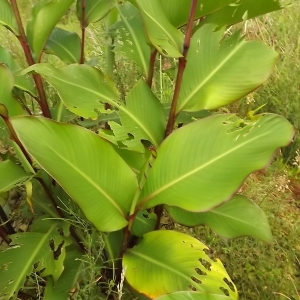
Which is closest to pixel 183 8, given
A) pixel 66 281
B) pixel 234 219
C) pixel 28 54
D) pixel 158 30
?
pixel 158 30

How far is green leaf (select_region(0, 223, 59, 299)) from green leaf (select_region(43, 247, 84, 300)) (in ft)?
0.26

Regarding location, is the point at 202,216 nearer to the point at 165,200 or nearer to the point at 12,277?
→ the point at 165,200

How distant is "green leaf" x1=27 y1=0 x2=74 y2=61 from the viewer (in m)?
1.07

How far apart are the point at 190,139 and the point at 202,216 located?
30 centimetres

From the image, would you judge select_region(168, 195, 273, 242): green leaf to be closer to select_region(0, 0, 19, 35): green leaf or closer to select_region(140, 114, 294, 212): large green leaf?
select_region(140, 114, 294, 212): large green leaf

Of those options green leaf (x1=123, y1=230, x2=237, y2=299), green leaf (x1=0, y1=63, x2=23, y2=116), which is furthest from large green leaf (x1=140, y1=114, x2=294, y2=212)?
green leaf (x1=0, y1=63, x2=23, y2=116)

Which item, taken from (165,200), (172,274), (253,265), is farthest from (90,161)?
(253,265)

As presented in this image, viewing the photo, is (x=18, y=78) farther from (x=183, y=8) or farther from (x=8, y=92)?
(x=183, y=8)

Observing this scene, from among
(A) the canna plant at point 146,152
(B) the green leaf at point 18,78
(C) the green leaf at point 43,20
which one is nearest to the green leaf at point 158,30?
(A) the canna plant at point 146,152

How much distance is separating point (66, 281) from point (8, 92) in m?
0.52

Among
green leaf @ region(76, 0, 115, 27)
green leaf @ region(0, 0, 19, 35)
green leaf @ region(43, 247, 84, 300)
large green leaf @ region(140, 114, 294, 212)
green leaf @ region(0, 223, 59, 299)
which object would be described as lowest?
green leaf @ region(43, 247, 84, 300)

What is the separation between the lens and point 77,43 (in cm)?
134

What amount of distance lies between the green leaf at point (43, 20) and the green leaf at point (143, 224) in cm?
53

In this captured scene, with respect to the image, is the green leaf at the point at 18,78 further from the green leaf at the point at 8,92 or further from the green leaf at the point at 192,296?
the green leaf at the point at 192,296
